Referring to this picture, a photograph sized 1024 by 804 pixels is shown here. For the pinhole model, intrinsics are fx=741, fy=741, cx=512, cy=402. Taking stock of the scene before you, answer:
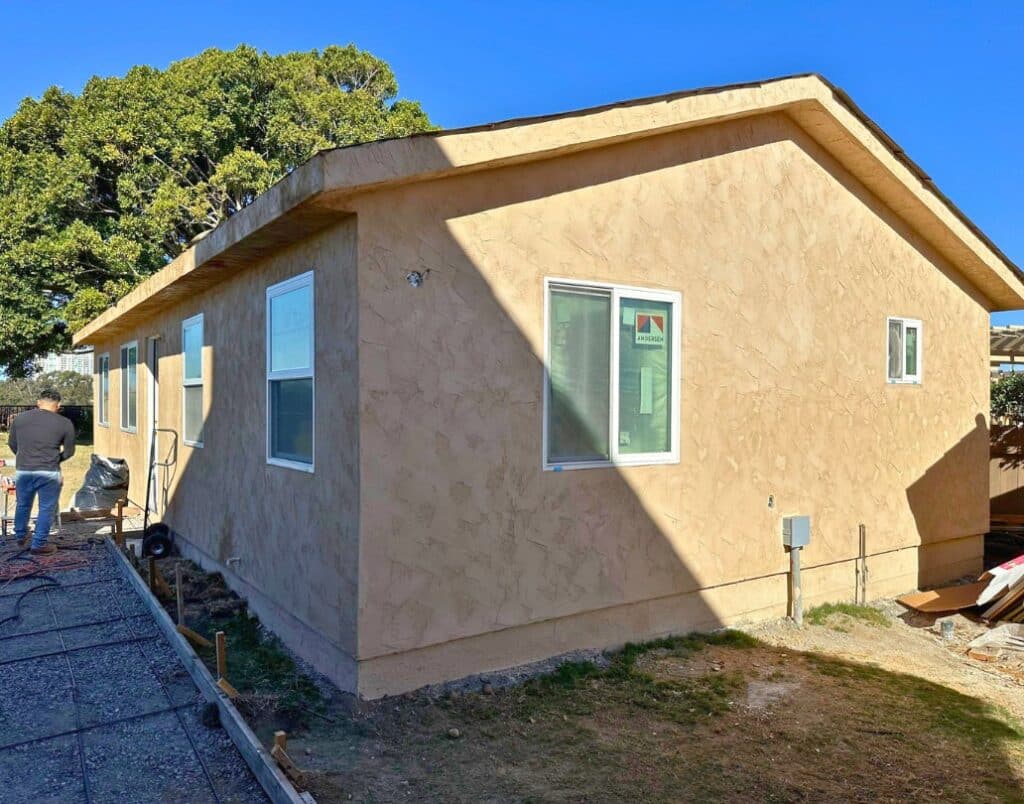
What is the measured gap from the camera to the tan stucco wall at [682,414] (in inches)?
185

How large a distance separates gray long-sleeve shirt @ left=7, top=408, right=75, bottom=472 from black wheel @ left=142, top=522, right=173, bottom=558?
1473mm

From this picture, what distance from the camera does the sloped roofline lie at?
4.37 metres

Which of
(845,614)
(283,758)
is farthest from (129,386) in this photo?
(845,614)

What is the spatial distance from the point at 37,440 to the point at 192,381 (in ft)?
7.31

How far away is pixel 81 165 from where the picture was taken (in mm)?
20344

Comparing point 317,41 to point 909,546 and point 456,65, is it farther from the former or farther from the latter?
point 909,546

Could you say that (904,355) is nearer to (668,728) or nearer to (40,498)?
(668,728)

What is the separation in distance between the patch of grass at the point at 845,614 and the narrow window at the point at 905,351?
2.51m

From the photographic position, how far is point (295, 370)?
548cm

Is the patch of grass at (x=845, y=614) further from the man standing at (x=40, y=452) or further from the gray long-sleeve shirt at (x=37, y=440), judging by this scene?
the gray long-sleeve shirt at (x=37, y=440)

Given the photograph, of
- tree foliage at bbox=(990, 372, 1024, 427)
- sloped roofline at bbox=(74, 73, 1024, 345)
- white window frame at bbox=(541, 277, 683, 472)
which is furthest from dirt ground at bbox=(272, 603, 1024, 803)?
tree foliage at bbox=(990, 372, 1024, 427)

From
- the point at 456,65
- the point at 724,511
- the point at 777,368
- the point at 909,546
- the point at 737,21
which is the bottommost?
the point at 909,546

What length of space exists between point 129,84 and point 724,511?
72.7 ft

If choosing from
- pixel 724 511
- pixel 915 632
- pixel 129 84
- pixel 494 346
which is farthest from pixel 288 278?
pixel 129 84
